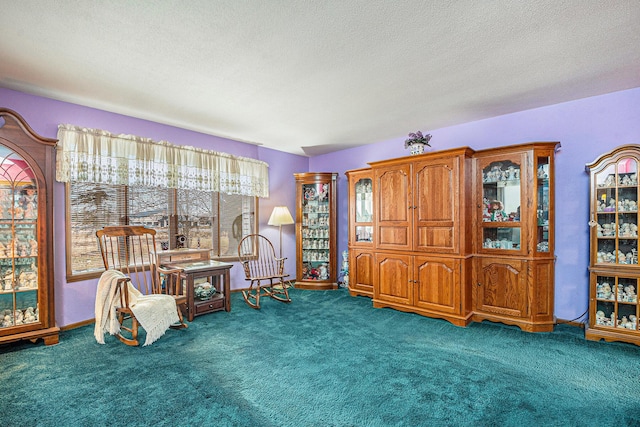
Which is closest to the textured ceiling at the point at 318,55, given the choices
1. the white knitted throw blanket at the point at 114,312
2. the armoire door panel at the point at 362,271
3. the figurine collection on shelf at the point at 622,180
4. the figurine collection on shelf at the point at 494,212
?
the figurine collection on shelf at the point at 622,180

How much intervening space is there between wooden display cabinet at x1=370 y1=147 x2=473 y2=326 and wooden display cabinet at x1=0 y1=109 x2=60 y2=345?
3.81 m

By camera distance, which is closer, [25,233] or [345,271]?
[25,233]

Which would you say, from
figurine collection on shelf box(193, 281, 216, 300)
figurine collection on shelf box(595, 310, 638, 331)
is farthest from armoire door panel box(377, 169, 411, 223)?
figurine collection on shelf box(193, 281, 216, 300)

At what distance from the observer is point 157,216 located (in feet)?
13.9

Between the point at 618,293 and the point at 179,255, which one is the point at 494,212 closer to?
the point at 618,293

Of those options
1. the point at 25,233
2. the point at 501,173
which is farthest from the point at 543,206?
the point at 25,233

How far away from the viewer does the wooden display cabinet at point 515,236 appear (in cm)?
339

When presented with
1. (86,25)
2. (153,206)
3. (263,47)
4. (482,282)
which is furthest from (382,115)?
(153,206)

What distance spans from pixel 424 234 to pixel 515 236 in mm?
1019

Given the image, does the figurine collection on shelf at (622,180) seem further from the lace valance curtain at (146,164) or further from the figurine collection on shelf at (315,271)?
the lace valance curtain at (146,164)

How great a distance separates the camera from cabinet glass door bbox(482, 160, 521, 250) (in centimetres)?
355

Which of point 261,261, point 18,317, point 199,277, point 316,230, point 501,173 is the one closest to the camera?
point 18,317

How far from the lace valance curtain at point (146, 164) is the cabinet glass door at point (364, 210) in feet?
5.89

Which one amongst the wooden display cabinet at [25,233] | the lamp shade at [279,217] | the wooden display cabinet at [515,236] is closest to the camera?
the wooden display cabinet at [25,233]
